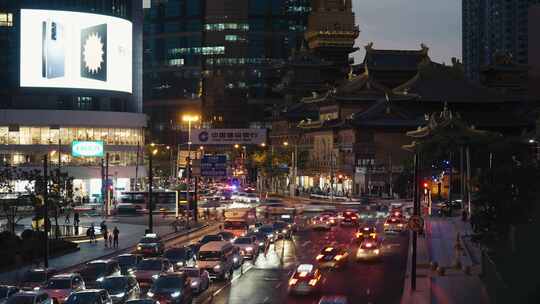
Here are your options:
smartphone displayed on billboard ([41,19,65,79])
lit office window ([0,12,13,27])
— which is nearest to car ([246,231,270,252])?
smartphone displayed on billboard ([41,19,65,79])

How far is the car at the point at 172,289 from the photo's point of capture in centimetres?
3609

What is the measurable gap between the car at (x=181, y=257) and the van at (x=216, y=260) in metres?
1.01

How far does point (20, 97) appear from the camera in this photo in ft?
423

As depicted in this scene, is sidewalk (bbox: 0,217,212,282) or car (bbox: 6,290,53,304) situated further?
sidewalk (bbox: 0,217,212,282)

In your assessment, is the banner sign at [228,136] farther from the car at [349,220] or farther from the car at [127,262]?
the car at [127,262]

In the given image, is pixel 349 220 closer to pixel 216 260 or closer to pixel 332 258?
pixel 332 258

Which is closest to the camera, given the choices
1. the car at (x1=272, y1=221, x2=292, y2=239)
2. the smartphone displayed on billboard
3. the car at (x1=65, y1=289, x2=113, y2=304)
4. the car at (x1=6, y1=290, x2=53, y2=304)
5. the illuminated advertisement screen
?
the car at (x1=6, y1=290, x2=53, y2=304)

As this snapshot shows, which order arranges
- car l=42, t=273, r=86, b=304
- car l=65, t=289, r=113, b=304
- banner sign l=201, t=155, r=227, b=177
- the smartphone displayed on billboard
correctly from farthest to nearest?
the smartphone displayed on billboard
banner sign l=201, t=155, r=227, b=177
car l=42, t=273, r=86, b=304
car l=65, t=289, r=113, b=304

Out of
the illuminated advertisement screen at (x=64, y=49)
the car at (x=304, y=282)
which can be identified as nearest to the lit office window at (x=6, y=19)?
the illuminated advertisement screen at (x=64, y=49)

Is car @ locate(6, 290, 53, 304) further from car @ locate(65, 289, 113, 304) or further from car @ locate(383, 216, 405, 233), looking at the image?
car @ locate(383, 216, 405, 233)

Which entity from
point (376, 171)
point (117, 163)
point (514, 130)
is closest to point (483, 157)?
point (376, 171)

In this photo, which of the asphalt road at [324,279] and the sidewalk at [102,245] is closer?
the asphalt road at [324,279]

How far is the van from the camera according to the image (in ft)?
148

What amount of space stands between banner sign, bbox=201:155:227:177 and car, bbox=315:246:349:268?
31683 mm
